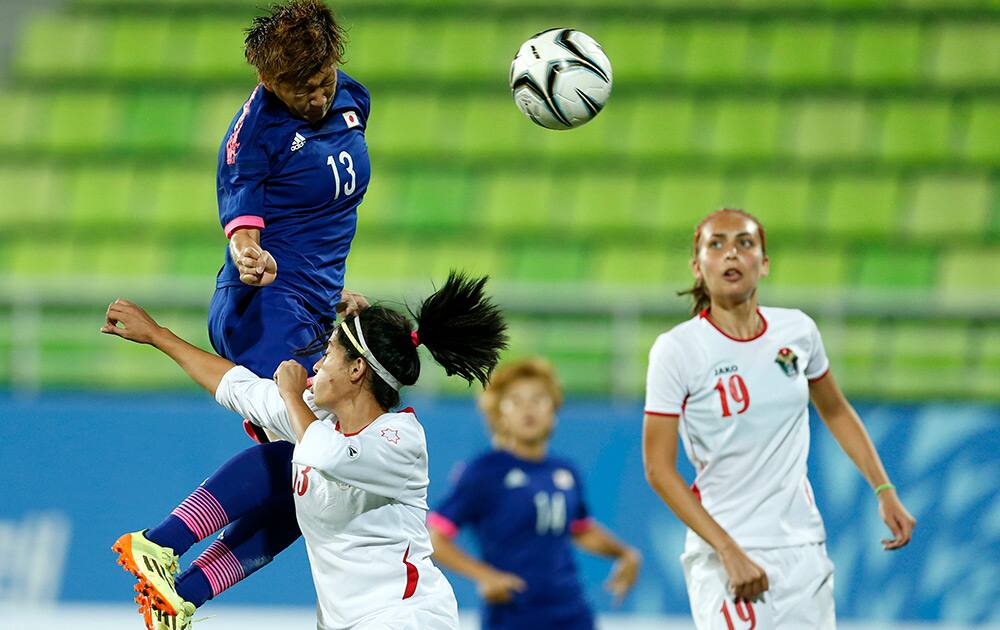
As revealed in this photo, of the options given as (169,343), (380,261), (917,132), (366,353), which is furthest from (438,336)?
(917,132)

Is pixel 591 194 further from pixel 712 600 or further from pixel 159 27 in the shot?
pixel 712 600

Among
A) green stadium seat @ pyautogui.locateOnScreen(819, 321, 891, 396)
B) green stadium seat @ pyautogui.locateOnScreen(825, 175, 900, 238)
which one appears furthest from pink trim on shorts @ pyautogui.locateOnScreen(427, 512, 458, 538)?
green stadium seat @ pyautogui.locateOnScreen(825, 175, 900, 238)

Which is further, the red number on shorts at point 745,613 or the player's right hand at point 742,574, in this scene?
the red number on shorts at point 745,613

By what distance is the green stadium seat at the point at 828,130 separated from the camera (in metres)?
10.7

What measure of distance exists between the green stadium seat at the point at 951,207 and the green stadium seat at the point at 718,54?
1.59 meters

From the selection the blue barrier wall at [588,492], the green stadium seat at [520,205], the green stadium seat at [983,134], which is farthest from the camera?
the green stadium seat at [520,205]

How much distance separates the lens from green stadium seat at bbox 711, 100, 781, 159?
10.7 meters

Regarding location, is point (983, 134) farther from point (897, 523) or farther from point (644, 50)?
point (897, 523)

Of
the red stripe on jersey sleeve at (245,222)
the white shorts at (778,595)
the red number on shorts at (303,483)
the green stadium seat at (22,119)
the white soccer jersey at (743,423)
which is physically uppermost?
the green stadium seat at (22,119)

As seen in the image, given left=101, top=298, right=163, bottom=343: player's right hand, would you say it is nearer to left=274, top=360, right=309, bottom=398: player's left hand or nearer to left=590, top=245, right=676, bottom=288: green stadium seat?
left=274, top=360, right=309, bottom=398: player's left hand

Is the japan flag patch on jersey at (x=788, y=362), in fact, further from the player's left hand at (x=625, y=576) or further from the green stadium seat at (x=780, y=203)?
the green stadium seat at (x=780, y=203)

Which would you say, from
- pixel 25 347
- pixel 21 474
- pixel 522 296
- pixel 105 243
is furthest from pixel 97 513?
pixel 105 243

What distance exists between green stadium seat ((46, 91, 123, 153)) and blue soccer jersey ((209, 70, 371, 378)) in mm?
7354

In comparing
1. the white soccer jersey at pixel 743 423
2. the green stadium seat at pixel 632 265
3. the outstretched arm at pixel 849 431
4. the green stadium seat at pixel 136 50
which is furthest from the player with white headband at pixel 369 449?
the green stadium seat at pixel 136 50
